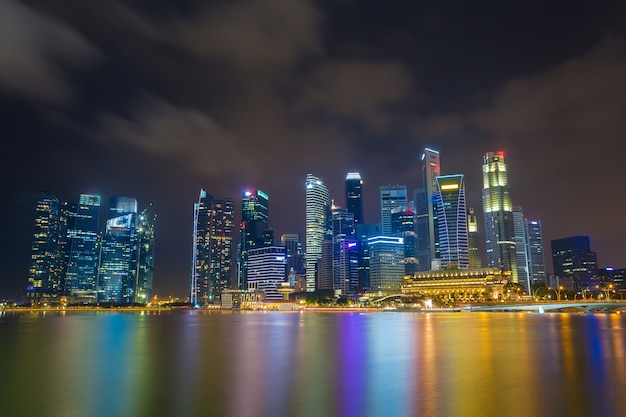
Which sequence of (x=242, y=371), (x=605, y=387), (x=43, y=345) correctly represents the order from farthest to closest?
(x=43, y=345) < (x=242, y=371) < (x=605, y=387)

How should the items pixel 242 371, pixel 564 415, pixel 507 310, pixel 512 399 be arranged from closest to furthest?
pixel 564 415, pixel 512 399, pixel 242 371, pixel 507 310

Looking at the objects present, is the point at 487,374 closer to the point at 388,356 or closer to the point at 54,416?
the point at 388,356

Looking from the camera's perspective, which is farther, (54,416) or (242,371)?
(242,371)

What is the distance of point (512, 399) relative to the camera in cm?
2325

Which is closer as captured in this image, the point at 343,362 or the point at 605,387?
the point at 605,387

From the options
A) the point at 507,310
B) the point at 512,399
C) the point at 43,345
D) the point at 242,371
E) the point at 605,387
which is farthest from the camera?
the point at 507,310

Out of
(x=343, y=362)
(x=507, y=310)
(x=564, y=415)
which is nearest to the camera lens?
(x=564, y=415)

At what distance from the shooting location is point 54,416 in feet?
68.7

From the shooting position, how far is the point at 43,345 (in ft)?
175

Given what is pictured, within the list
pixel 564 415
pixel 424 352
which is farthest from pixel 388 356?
pixel 564 415

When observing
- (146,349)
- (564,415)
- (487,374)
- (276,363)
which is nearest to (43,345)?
(146,349)

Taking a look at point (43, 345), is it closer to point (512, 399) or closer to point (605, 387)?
point (512, 399)

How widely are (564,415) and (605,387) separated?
27.2ft

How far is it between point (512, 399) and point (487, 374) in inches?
292
